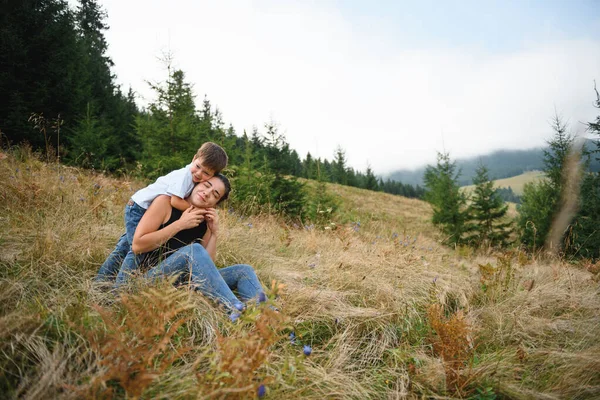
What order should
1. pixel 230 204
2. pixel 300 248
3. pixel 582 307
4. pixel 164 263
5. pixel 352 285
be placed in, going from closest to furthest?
pixel 164 263, pixel 582 307, pixel 352 285, pixel 300 248, pixel 230 204

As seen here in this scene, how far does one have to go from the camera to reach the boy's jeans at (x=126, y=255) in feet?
6.85

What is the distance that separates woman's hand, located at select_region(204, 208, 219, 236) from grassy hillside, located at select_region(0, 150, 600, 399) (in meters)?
0.62

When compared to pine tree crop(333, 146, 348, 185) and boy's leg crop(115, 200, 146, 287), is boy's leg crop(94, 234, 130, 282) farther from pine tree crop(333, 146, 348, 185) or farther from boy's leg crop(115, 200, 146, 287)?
pine tree crop(333, 146, 348, 185)

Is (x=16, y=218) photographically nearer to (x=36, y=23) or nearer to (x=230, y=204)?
(x=230, y=204)

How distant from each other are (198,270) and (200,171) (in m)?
0.86

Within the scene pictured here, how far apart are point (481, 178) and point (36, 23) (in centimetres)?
2106

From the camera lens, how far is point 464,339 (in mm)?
1705

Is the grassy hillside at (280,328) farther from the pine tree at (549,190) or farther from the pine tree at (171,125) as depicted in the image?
the pine tree at (549,190)

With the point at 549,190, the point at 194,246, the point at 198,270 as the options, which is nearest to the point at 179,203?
the point at 194,246

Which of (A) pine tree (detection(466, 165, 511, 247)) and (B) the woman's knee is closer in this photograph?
(B) the woman's knee

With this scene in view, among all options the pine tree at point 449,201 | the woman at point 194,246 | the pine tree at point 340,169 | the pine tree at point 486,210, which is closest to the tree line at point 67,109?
the woman at point 194,246

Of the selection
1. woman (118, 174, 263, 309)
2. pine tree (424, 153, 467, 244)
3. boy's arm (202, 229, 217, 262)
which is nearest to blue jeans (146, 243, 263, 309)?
woman (118, 174, 263, 309)

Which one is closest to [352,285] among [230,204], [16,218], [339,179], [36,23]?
[16,218]

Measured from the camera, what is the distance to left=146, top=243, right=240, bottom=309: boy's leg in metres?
2.01
